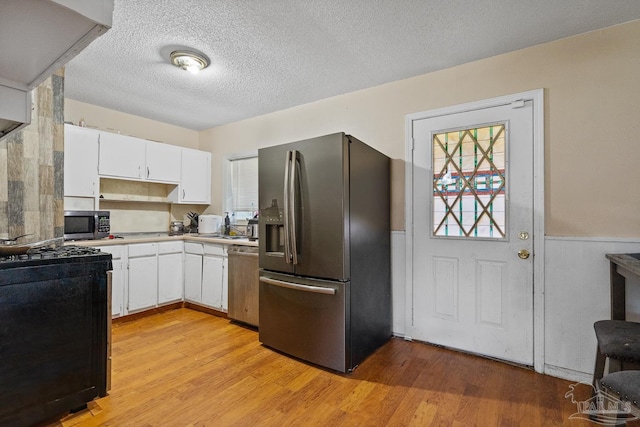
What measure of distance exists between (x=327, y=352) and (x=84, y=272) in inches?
65.7

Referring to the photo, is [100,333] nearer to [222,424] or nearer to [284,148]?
[222,424]

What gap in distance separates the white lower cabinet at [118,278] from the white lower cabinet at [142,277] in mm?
68

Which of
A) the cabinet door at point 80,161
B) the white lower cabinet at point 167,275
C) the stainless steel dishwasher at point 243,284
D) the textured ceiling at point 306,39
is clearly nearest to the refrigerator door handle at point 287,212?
the stainless steel dishwasher at point 243,284

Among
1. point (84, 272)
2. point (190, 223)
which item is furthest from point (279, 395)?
point (190, 223)

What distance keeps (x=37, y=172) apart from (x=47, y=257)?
2.71ft

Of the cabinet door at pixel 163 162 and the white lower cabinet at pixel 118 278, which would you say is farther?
the cabinet door at pixel 163 162

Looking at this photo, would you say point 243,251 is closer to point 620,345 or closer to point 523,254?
point 523,254

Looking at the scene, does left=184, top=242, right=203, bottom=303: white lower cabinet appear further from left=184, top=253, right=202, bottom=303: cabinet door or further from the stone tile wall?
the stone tile wall

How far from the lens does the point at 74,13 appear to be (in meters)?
0.73

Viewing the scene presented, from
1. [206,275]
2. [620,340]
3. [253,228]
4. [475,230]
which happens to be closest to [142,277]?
[206,275]

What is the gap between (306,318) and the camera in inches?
93.7

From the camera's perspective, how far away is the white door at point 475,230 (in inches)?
92.0

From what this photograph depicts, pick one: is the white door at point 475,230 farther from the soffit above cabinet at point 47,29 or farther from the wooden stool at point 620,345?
the soffit above cabinet at point 47,29

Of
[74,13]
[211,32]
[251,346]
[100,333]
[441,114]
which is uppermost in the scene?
[211,32]
